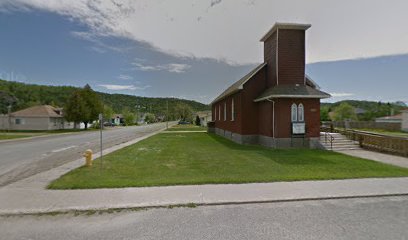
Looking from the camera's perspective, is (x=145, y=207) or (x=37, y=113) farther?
(x=37, y=113)

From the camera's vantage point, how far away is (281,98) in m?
16.7

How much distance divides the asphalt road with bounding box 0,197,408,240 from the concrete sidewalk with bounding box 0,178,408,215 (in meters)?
0.38

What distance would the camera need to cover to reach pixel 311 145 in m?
17.0

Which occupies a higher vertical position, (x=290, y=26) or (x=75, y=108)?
(x=290, y=26)

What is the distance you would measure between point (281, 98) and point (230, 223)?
42.6 feet

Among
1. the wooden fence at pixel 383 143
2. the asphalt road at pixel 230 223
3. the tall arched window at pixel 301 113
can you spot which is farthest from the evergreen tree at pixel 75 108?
the asphalt road at pixel 230 223

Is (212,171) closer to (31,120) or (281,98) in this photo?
(281,98)

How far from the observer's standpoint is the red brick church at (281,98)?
16.8 metres

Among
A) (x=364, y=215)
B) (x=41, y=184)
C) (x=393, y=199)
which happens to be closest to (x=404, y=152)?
(x=393, y=199)

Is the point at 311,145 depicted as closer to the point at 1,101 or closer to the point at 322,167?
the point at 322,167

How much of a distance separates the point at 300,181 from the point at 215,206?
11.6 feet

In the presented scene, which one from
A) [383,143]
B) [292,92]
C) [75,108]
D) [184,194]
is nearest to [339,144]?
[383,143]

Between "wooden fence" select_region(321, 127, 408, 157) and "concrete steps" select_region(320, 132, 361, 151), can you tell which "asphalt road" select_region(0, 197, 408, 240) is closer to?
"wooden fence" select_region(321, 127, 408, 157)

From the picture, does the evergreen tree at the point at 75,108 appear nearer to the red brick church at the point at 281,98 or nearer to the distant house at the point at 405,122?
the red brick church at the point at 281,98
